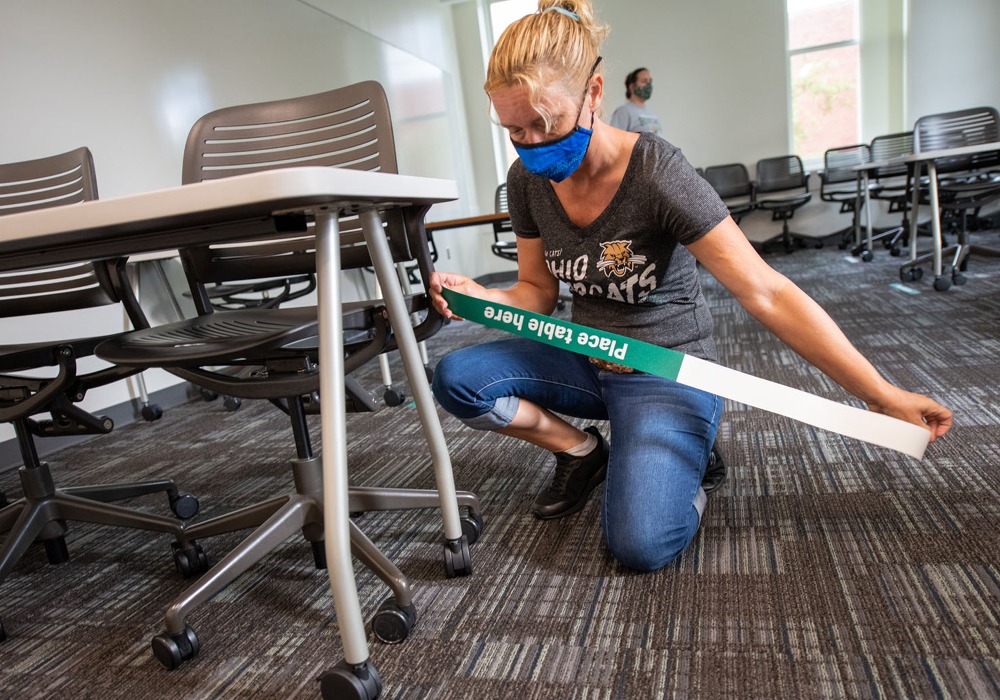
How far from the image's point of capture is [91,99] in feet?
9.30

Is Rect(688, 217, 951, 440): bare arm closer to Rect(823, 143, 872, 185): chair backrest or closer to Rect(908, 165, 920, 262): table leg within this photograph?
Rect(908, 165, 920, 262): table leg

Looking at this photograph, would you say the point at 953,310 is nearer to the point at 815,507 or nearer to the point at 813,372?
the point at 813,372

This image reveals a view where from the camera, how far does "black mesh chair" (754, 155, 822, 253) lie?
6.64m

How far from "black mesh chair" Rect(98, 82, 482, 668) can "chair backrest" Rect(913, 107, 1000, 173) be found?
383 cm

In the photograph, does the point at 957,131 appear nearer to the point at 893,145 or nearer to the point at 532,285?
the point at 893,145

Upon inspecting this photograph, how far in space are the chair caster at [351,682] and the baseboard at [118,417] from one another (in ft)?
5.60

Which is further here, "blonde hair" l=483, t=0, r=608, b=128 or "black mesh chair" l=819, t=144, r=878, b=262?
"black mesh chair" l=819, t=144, r=878, b=262

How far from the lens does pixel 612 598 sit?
108cm

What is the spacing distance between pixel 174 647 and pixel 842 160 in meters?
7.24

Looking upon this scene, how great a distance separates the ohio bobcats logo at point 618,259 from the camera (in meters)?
1.21

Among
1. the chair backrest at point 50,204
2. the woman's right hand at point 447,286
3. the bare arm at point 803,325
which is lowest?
the bare arm at point 803,325

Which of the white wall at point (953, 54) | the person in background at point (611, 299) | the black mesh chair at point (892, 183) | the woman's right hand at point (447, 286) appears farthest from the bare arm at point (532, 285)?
the white wall at point (953, 54)

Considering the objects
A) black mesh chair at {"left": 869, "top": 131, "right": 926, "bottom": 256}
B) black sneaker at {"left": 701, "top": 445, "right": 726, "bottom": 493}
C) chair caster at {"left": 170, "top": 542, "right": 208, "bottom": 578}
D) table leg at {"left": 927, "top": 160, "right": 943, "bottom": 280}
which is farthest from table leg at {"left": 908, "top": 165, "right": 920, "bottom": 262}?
chair caster at {"left": 170, "top": 542, "right": 208, "bottom": 578}

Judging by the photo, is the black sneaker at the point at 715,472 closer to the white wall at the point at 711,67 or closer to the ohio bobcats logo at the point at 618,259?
the ohio bobcats logo at the point at 618,259
